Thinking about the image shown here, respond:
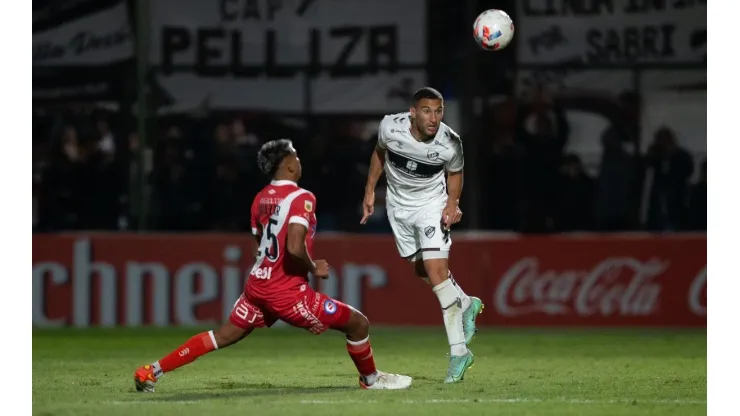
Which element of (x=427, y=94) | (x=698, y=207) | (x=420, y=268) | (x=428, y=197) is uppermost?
(x=427, y=94)

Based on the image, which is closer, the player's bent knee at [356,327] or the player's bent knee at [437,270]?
the player's bent knee at [356,327]

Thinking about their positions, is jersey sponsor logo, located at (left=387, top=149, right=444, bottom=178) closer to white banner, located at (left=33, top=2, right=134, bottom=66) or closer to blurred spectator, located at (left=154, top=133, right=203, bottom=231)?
blurred spectator, located at (left=154, top=133, right=203, bottom=231)

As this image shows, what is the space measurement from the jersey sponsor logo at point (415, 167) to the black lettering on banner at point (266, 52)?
7.96 metres

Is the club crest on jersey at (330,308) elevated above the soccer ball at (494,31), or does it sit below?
below

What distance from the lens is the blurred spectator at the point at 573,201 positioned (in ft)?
53.1

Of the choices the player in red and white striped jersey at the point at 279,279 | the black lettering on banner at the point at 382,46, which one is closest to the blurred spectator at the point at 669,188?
the black lettering on banner at the point at 382,46

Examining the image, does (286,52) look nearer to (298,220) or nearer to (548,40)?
(548,40)

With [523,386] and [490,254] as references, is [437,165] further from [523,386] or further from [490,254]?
[490,254]

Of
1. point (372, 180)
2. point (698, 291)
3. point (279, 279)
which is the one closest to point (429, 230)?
point (372, 180)

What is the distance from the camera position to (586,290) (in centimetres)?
1421

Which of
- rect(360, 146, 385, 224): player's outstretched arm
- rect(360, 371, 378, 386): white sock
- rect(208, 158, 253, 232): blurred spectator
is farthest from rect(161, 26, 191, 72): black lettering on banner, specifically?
rect(360, 371, 378, 386): white sock

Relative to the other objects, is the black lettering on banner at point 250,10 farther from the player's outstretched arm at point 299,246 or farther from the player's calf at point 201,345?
the player's outstretched arm at point 299,246

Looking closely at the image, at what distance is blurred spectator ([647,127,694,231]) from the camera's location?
635 inches

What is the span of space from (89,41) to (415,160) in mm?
9119
